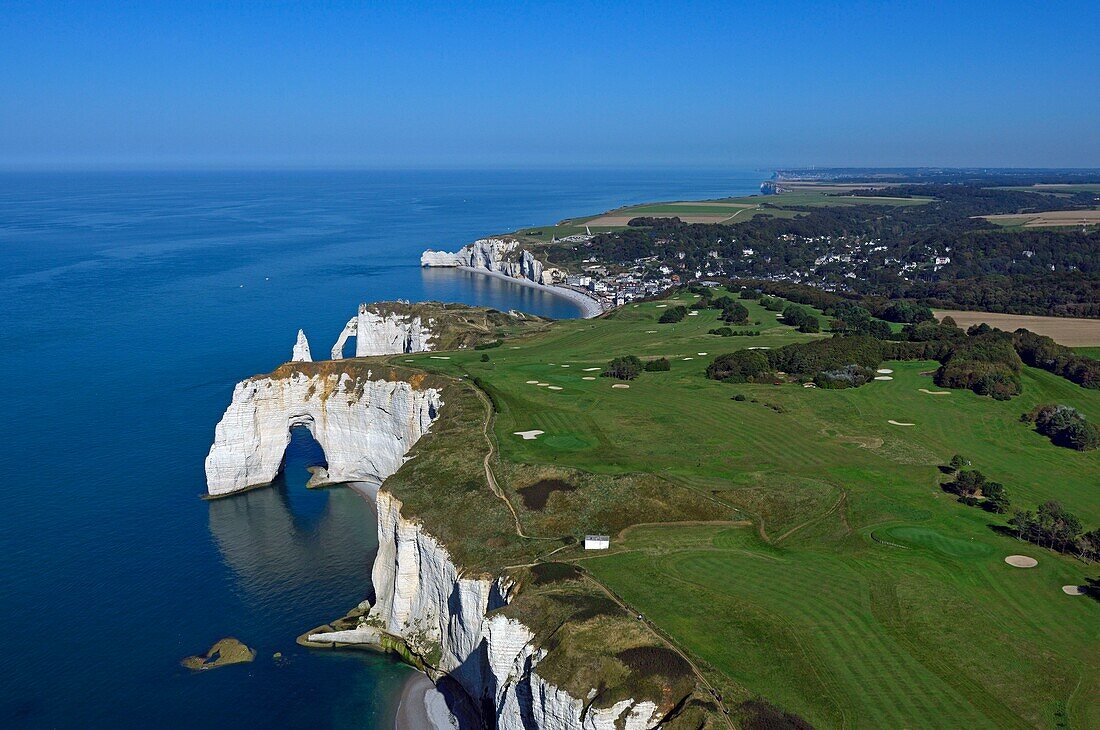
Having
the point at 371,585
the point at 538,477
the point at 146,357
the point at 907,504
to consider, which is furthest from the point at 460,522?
the point at 146,357

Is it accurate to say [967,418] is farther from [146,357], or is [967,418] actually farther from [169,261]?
[169,261]

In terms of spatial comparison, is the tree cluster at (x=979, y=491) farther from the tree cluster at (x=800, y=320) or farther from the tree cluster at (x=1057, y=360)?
the tree cluster at (x=800, y=320)

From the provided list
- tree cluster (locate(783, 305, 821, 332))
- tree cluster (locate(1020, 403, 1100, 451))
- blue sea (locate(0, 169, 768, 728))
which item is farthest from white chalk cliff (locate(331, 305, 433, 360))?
tree cluster (locate(1020, 403, 1100, 451))

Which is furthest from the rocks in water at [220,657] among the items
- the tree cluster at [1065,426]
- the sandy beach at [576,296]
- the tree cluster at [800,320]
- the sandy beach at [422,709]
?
the sandy beach at [576,296]

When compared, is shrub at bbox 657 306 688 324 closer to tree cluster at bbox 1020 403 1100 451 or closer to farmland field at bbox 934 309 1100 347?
farmland field at bbox 934 309 1100 347

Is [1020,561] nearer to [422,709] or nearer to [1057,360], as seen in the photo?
[422,709]
